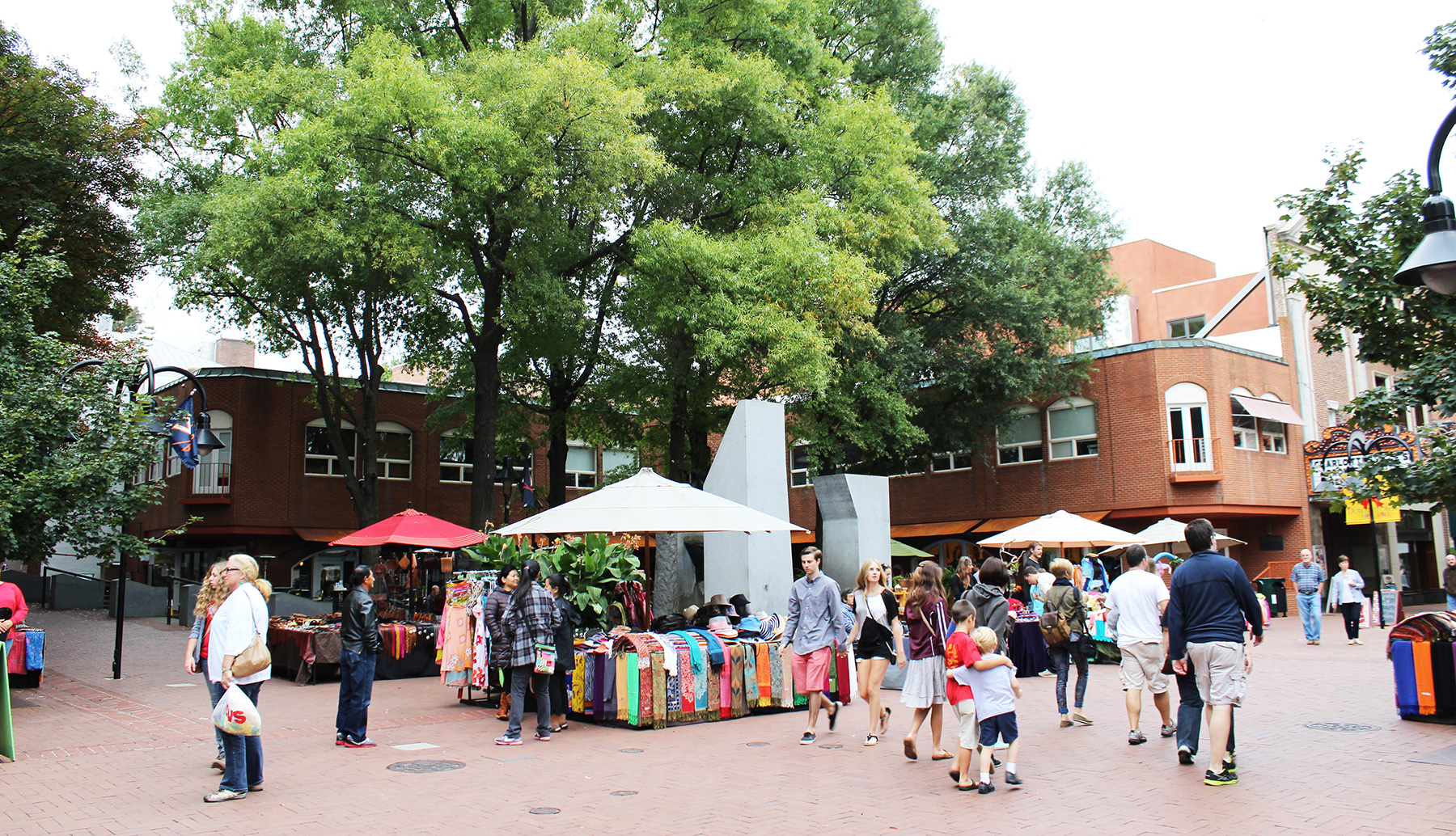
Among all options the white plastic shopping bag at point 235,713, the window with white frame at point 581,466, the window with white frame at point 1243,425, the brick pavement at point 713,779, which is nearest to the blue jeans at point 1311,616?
the brick pavement at point 713,779

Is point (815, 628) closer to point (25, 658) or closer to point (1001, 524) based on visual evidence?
point (25, 658)

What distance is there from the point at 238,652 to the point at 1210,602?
7339 mm

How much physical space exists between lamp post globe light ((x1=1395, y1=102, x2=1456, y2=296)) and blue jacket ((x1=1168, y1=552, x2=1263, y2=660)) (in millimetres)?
2320

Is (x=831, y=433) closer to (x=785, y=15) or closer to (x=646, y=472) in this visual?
(x=785, y=15)

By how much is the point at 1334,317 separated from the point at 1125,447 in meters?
23.4

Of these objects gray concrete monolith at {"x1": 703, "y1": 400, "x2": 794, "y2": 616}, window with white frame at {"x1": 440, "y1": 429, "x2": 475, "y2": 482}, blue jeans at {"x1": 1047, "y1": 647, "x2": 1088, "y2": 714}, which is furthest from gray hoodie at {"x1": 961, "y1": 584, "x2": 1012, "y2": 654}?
window with white frame at {"x1": 440, "y1": 429, "x2": 475, "y2": 482}

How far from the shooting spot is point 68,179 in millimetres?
22406

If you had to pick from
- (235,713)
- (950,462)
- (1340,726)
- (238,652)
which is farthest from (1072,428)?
(235,713)

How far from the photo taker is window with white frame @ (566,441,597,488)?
38.7 metres

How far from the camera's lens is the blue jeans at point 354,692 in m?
9.70

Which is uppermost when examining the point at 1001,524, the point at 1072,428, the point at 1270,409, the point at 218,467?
the point at 1270,409

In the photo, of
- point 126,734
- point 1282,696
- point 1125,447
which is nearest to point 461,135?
point 126,734

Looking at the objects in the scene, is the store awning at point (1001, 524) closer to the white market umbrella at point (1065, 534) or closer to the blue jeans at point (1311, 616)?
the blue jeans at point (1311, 616)

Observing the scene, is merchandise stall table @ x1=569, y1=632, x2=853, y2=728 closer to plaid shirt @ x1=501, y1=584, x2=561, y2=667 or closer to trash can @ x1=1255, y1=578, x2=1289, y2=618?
plaid shirt @ x1=501, y1=584, x2=561, y2=667
